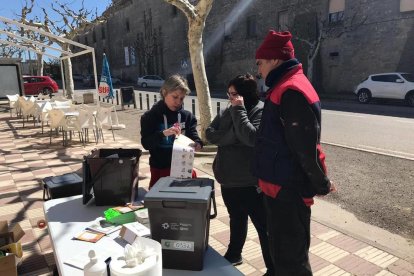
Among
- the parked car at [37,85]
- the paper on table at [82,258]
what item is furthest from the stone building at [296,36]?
the paper on table at [82,258]

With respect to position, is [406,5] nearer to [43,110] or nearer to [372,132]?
[372,132]

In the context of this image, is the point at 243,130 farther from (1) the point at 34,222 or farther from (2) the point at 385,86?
(2) the point at 385,86

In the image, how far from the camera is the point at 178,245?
179 centimetres

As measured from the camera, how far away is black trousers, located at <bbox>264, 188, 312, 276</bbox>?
6.56 feet

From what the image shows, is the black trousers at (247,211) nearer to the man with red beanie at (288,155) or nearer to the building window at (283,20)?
the man with red beanie at (288,155)

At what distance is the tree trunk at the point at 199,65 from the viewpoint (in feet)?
23.2

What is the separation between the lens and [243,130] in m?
2.47


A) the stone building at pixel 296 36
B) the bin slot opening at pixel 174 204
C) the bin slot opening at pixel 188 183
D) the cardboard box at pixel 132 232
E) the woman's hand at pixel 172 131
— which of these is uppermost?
the stone building at pixel 296 36

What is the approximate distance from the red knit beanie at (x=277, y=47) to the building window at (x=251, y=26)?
26986 millimetres

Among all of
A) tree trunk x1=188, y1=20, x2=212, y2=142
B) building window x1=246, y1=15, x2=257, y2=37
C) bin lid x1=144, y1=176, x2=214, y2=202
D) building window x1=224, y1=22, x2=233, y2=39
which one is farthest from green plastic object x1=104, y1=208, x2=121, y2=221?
building window x1=224, y1=22, x2=233, y2=39

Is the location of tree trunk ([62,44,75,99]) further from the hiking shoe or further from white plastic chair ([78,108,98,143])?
the hiking shoe

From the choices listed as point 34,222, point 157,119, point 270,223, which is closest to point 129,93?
point 34,222

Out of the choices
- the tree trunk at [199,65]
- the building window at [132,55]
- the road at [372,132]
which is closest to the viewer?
the tree trunk at [199,65]

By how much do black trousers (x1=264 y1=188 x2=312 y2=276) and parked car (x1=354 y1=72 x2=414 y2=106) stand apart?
52.6 ft
